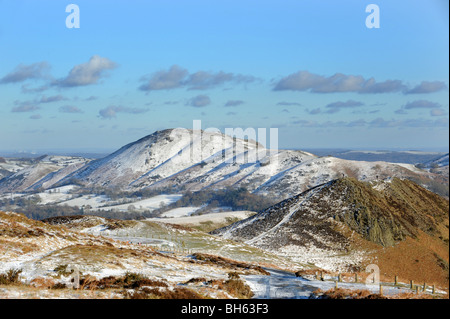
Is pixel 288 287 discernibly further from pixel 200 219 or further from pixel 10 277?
pixel 200 219

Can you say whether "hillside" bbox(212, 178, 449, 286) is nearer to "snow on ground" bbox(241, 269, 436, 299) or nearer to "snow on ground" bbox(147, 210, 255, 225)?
Answer: "snow on ground" bbox(241, 269, 436, 299)

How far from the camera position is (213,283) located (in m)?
30.7

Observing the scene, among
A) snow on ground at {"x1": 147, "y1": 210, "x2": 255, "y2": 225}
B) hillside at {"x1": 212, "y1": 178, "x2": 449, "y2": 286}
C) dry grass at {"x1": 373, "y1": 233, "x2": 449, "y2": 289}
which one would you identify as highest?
hillside at {"x1": 212, "y1": 178, "x2": 449, "y2": 286}

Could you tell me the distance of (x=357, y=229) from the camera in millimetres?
76312

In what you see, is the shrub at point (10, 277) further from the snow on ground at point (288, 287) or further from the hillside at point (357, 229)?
the hillside at point (357, 229)

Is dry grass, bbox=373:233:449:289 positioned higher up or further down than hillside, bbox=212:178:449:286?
further down

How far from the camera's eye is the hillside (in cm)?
6744

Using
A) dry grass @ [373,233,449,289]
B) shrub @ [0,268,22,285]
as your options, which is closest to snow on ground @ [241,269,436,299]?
shrub @ [0,268,22,285]

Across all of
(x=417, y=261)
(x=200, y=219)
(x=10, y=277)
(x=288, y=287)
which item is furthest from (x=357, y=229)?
(x=200, y=219)

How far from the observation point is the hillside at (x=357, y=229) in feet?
221

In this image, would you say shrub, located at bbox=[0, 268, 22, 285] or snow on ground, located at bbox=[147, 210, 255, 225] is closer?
shrub, located at bbox=[0, 268, 22, 285]

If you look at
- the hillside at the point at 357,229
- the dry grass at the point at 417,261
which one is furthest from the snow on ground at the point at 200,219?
the dry grass at the point at 417,261
